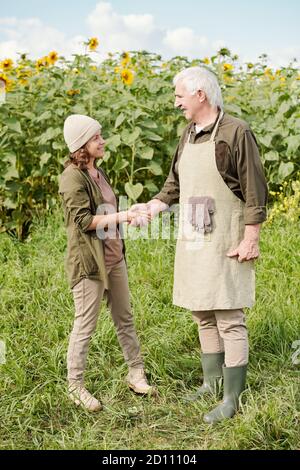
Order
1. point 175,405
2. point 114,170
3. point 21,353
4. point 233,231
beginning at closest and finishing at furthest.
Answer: point 233,231 → point 175,405 → point 21,353 → point 114,170

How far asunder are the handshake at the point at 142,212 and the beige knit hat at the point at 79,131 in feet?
1.22

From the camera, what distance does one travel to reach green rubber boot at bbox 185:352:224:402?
345cm

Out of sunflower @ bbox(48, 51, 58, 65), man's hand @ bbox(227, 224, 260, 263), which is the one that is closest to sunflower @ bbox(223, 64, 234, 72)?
sunflower @ bbox(48, 51, 58, 65)

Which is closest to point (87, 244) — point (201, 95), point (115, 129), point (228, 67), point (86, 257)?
point (86, 257)

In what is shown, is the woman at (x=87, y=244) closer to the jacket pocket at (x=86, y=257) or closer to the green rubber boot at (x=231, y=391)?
the jacket pocket at (x=86, y=257)

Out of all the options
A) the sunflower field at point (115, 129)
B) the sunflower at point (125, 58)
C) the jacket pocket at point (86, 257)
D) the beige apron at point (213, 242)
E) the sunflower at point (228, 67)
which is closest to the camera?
the beige apron at point (213, 242)

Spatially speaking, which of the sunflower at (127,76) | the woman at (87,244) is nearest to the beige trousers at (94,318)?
the woman at (87,244)

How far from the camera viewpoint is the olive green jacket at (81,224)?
3.17 metres

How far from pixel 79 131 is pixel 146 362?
1.27 metres

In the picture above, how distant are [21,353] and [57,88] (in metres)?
2.40

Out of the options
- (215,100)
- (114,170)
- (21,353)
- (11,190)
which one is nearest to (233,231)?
(215,100)

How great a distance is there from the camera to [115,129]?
17.2ft

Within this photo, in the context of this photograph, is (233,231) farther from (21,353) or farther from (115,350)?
(21,353)
